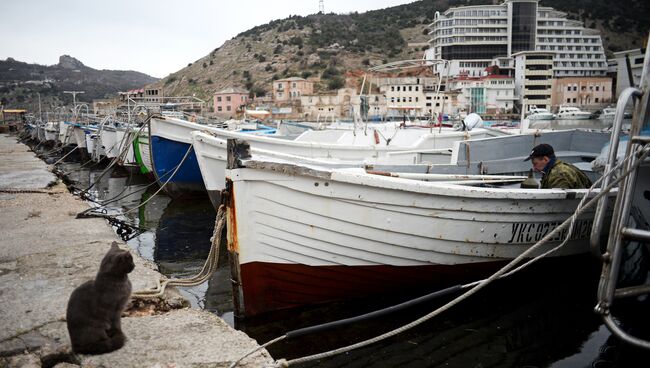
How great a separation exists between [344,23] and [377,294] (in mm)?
131093

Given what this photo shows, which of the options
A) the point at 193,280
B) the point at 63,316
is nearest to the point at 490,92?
the point at 193,280

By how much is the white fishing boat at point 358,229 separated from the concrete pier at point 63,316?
3.48 feet

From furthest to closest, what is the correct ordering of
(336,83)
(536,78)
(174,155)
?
(336,83) → (536,78) → (174,155)

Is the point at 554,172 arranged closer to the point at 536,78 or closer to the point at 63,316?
the point at 63,316

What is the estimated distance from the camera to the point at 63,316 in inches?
142

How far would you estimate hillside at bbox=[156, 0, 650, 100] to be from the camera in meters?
103

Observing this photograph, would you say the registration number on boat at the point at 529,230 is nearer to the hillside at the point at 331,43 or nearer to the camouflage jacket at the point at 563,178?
the camouflage jacket at the point at 563,178

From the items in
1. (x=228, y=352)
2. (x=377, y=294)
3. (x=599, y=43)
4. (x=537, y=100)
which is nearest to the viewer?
(x=228, y=352)

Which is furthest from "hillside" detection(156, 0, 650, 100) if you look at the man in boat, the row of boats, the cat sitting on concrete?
the cat sitting on concrete

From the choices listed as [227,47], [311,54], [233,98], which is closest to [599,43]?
[311,54]

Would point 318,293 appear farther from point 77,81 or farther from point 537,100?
point 77,81

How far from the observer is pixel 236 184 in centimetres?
480

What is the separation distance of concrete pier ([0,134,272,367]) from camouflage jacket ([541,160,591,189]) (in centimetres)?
394

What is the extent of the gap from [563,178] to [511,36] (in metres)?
107
